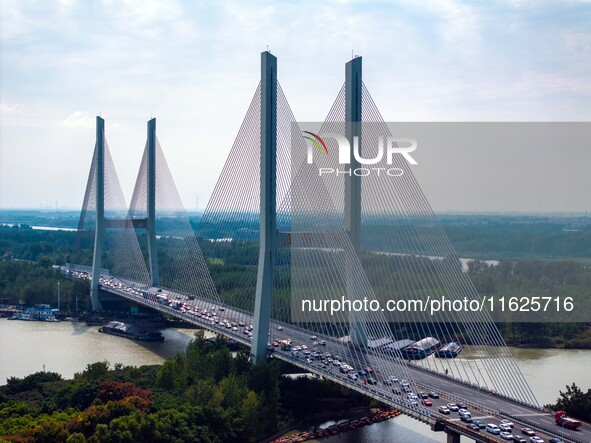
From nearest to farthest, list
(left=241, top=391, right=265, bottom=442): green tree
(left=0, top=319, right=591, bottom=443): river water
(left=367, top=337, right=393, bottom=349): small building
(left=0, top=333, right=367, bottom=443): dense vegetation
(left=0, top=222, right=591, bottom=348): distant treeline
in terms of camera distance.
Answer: (left=0, top=333, right=367, bottom=443): dense vegetation → (left=241, top=391, right=265, bottom=442): green tree → (left=367, top=337, right=393, bottom=349): small building → (left=0, top=319, right=591, bottom=443): river water → (left=0, top=222, right=591, bottom=348): distant treeline

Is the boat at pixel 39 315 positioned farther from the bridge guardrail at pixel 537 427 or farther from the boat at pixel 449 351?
the bridge guardrail at pixel 537 427

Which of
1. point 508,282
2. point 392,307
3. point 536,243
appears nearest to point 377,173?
point 392,307

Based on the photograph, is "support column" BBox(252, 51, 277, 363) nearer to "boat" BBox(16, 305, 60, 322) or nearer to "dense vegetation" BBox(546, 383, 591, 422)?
"dense vegetation" BBox(546, 383, 591, 422)

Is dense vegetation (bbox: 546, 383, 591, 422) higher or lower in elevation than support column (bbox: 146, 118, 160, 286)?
lower

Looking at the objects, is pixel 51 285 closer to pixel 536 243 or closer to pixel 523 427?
pixel 523 427

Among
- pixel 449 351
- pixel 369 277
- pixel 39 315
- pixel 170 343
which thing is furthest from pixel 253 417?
pixel 39 315

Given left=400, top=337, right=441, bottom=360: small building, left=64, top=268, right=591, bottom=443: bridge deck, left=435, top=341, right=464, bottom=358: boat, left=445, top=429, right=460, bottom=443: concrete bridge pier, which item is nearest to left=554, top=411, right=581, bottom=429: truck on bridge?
left=64, top=268, right=591, bottom=443: bridge deck
